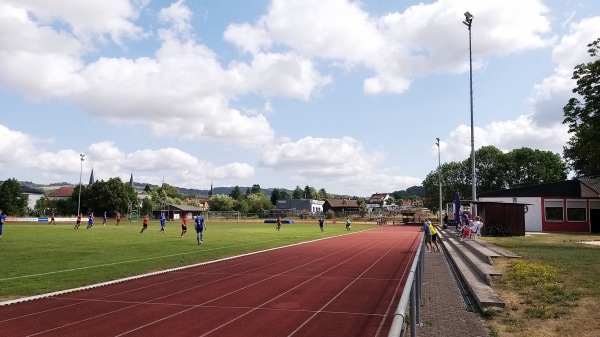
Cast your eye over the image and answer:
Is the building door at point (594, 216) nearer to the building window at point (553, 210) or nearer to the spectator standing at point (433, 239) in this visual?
the building window at point (553, 210)

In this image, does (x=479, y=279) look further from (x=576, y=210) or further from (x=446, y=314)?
(x=576, y=210)

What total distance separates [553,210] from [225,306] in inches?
1656

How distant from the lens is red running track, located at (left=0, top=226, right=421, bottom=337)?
8.32 meters

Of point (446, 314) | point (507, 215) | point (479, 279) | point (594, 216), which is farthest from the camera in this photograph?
point (594, 216)

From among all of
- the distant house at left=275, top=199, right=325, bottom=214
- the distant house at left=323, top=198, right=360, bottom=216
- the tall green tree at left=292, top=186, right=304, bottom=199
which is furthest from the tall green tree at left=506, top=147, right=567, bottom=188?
the tall green tree at left=292, top=186, right=304, bottom=199

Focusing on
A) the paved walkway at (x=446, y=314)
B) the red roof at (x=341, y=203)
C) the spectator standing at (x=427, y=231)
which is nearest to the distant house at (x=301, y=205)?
the red roof at (x=341, y=203)

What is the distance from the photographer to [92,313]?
9477 mm

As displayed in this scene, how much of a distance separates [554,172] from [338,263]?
7275cm

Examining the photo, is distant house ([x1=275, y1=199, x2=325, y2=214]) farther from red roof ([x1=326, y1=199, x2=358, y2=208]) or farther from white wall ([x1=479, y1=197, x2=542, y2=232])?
white wall ([x1=479, y1=197, x2=542, y2=232])

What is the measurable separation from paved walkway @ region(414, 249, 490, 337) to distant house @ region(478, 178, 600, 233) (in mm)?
33733

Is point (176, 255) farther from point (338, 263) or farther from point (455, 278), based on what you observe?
point (455, 278)

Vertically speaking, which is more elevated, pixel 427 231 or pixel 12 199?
pixel 12 199

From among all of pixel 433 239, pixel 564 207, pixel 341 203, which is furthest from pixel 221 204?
pixel 433 239

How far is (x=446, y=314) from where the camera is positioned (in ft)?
31.0
